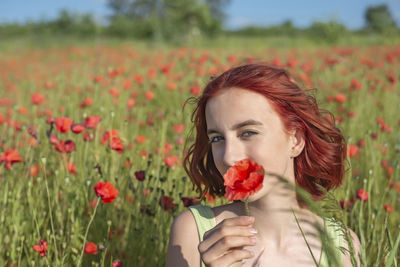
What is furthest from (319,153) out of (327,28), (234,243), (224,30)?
(224,30)

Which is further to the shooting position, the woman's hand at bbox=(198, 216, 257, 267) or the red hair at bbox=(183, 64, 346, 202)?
the red hair at bbox=(183, 64, 346, 202)

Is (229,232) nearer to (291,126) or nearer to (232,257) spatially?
(232,257)

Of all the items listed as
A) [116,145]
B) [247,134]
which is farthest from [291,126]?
[116,145]

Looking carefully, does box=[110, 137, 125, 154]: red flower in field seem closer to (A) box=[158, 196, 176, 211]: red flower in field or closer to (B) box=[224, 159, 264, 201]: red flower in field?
(A) box=[158, 196, 176, 211]: red flower in field

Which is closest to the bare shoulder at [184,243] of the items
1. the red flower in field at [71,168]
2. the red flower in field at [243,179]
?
the red flower in field at [243,179]

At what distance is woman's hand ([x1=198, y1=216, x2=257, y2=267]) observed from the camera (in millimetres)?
938

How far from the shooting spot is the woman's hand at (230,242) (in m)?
0.94

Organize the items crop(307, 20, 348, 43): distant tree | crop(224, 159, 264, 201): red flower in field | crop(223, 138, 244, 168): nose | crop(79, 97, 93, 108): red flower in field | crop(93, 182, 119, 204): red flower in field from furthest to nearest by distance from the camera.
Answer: crop(307, 20, 348, 43): distant tree, crop(79, 97, 93, 108): red flower in field, crop(93, 182, 119, 204): red flower in field, crop(223, 138, 244, 168): nose, crop(224, 159, 264, 201): red flower in field

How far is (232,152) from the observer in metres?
1.10

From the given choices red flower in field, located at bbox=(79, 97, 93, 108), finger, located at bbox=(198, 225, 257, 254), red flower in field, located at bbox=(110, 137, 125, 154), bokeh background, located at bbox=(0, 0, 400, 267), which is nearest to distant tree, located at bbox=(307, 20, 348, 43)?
bokeh background, located at bbox=(0, 0, 400, 267)

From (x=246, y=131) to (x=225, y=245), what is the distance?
1.00 ft

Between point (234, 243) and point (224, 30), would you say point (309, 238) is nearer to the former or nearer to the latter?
point (234, 243)

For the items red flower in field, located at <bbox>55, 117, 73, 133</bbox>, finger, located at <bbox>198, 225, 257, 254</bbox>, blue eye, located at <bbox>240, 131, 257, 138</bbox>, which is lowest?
finger, located at <bbox>198, 225, 257, 254</bbox>

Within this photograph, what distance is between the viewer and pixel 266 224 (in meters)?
1.25
